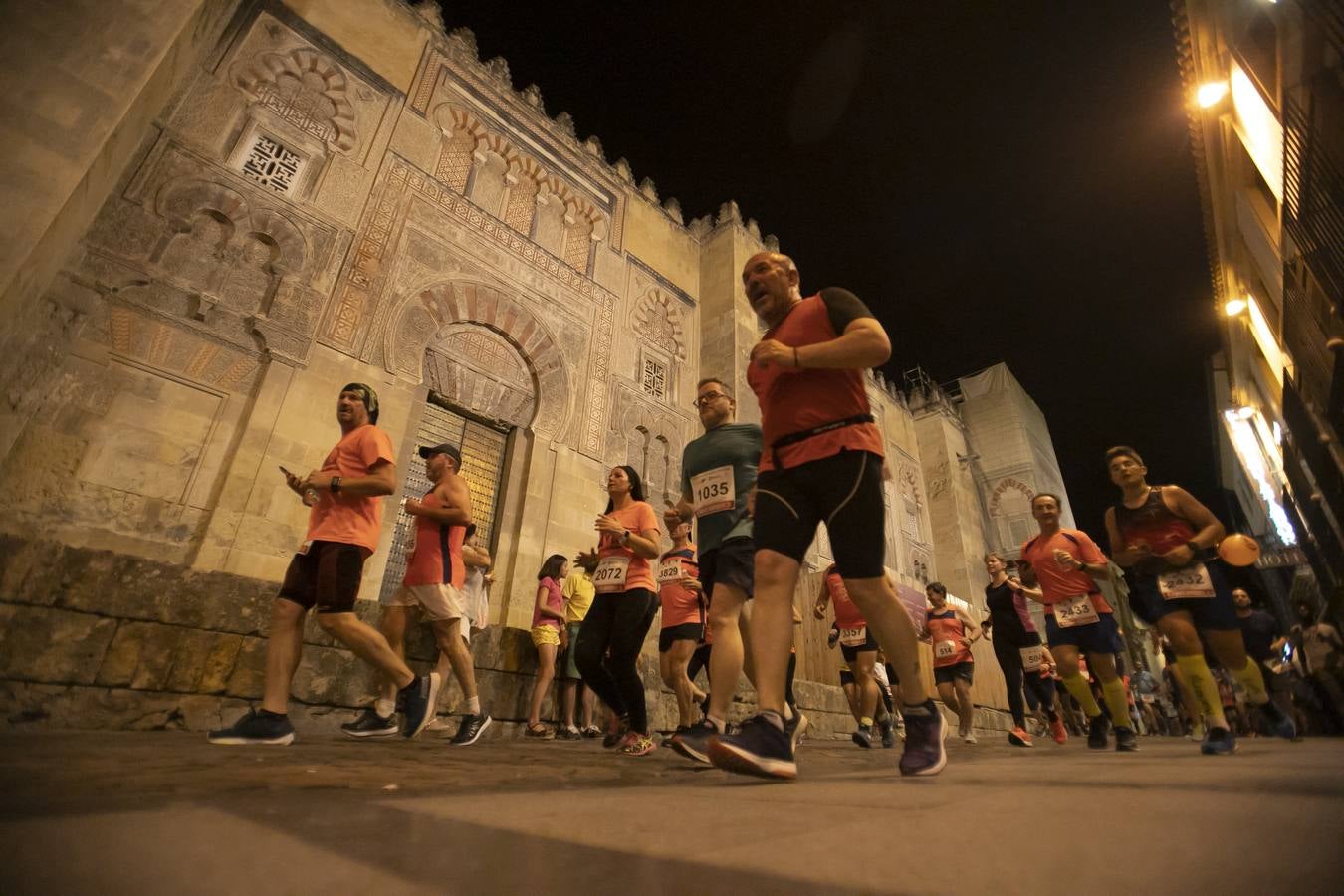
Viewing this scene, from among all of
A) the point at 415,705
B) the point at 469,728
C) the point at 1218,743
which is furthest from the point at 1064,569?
the point at 415,705

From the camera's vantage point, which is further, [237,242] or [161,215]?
[237,242]

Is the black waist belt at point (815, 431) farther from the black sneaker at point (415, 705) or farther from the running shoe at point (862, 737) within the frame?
the running shoe at point (862, 737)

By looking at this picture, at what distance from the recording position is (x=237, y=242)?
6.65m

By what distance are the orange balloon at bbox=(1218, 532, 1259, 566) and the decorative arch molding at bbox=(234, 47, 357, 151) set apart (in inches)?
398

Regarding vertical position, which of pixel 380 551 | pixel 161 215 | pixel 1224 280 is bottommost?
pixel 380 551

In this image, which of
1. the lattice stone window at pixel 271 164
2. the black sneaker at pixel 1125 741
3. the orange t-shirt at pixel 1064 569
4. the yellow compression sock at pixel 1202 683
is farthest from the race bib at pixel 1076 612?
the lattice stone window at pixel 271 164

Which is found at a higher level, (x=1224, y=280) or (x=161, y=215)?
(x=1224, y=280)

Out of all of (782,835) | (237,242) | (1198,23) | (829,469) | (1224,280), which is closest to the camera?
(782,835)

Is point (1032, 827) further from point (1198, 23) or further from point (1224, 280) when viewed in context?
point (1224, 280)

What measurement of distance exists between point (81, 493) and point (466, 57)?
851 centimetres

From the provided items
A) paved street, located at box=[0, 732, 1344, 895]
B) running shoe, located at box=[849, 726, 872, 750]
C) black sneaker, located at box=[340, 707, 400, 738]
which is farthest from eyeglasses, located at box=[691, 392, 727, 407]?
running shoe, located at box=[849, 726, 872, 750]

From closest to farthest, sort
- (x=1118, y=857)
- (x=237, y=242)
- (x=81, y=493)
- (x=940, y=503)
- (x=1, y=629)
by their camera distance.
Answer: (x=1118, y=857) → (x=1, y=629) → (x=81, y=493) → (x=237, y=242) → (x=940, y=503)

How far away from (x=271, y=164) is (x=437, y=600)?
21.8ft

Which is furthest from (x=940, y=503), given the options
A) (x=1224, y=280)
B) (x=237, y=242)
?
(x=237, y=242)
